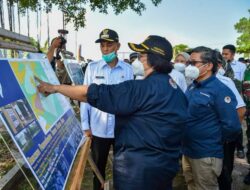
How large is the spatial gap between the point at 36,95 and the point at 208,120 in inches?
71.7

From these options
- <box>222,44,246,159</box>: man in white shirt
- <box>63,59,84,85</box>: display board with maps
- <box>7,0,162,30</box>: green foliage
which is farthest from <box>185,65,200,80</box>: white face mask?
<box>7,0,162,30</box>: green foliage

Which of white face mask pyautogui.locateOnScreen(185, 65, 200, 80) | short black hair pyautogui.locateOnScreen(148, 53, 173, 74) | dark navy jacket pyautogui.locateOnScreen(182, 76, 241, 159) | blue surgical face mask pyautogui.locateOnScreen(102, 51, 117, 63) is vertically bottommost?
dark navy jacket pyautogui.locateOnScreen(182, 76, 241, 159)

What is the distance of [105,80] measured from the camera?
417 centimetres

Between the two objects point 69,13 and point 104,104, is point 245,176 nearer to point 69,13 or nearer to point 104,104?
point 104,104

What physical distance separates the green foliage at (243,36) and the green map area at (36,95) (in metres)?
57.8

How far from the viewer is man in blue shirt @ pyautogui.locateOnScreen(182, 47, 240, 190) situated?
3.57 m

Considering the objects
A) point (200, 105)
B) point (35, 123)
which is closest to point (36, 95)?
point (35, 123)

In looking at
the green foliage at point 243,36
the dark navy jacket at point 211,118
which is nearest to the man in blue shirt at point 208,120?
the dark navy jacket at point 211,118

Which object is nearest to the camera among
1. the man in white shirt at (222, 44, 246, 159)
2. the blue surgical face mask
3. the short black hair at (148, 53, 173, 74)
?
the short black hair at (148, 53, 173, 74)

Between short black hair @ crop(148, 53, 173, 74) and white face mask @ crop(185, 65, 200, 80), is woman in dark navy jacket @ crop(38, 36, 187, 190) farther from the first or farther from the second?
white face mask @ crop(185, 65, 200, 80)

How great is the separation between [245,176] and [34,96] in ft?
14.5

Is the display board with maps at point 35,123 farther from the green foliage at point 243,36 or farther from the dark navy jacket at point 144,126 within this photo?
the green foliage at point 243,36

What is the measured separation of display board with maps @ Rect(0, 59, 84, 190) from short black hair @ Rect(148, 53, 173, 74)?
0.89 metres

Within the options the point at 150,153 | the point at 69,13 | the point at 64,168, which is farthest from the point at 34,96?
the point at 69,13
